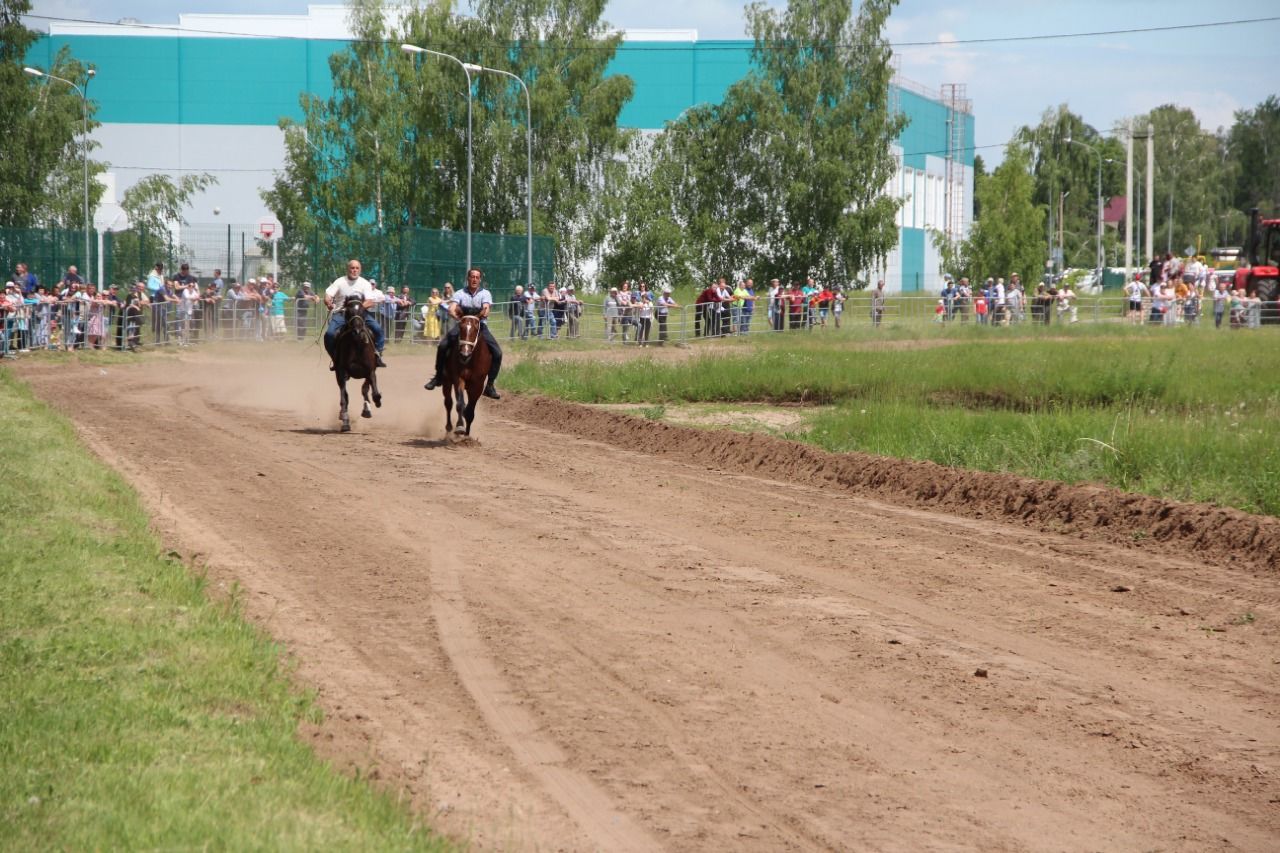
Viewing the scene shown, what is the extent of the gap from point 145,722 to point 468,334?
1320 centimetres

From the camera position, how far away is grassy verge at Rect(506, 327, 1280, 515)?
14875 millimetres

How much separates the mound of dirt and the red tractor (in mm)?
33817

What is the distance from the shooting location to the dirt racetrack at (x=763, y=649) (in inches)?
252

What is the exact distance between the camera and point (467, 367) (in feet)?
65.5

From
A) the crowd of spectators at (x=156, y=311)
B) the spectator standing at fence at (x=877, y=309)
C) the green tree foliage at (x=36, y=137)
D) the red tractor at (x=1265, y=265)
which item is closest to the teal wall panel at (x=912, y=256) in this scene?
the spectator standing at fence at (x=877, y=309)

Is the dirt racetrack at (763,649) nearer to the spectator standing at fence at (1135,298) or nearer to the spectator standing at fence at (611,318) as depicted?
the spectator standing at fence at (611,318)

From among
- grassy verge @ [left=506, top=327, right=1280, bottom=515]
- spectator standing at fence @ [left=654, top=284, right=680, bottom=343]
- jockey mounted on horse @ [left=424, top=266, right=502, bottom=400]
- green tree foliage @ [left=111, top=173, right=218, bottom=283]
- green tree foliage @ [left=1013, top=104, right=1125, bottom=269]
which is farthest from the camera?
green tree foliage @ [left=1013, top=104, right=1125, bottom=269]

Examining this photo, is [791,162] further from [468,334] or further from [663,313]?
[468,334]

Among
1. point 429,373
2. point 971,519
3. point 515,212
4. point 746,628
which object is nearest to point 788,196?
point 515,212

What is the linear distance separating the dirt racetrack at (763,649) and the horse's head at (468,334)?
2.75 metres

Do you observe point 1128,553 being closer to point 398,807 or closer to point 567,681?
point 567,681

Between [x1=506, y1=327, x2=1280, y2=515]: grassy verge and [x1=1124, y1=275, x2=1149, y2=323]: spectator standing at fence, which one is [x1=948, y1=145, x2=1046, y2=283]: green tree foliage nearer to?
[x1=1124, y1=275, x2=1149, y2=323]: spectator standing at fence

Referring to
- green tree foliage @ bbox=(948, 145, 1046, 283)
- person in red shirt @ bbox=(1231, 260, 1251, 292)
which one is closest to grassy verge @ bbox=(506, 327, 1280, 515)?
person in red shirt @ bbox=(1231, 260, 1251, 292)

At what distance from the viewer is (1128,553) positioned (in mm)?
12219
